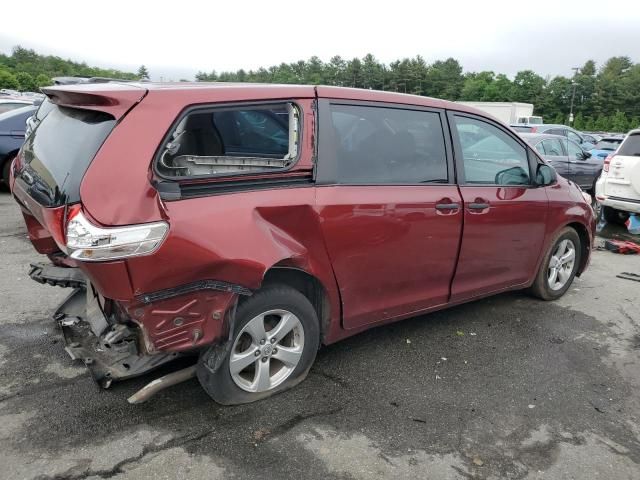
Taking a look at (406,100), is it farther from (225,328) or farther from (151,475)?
(151,475)

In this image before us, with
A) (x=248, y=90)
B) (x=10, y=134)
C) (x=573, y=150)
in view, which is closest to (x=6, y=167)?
(x=10, y=134)

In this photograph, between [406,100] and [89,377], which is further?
[406,100]

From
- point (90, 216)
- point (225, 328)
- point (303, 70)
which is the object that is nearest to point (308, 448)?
point (225, 328)

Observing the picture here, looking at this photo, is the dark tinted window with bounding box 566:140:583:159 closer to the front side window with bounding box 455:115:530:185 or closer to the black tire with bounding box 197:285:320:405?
the front side window with bounding box 455:115:530:185

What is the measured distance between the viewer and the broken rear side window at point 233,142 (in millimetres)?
2678

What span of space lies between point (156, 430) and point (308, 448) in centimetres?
82

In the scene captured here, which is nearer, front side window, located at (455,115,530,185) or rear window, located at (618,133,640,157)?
front side window, located at (455,115,530,185)

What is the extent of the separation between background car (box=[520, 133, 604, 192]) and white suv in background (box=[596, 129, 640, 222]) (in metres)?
2.45

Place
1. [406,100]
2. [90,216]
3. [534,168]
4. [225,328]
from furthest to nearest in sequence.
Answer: [534,168]
[406,100]
[225,328]
[90,216]

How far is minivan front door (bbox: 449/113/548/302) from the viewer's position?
3854 millimetres

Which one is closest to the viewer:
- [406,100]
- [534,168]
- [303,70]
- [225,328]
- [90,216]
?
[90,216]

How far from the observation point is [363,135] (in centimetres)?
331

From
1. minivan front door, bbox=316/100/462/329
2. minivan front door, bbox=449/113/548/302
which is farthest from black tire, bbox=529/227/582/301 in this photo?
minivan front door, bbox=316/100/462/329

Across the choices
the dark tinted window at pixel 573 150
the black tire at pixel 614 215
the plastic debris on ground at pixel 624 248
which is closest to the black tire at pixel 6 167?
the plastic debris on ground at pixel 624 248
